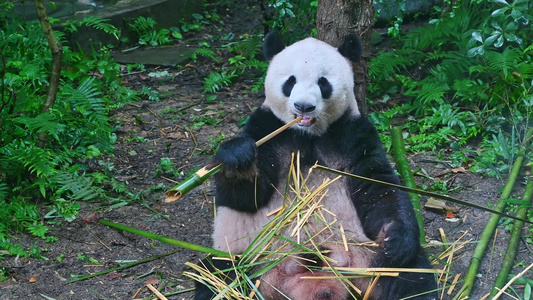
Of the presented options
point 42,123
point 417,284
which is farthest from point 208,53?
point 417,284

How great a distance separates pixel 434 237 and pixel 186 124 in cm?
319

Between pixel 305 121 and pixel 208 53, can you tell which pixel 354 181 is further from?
pixel 208 53

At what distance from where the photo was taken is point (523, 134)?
5.81 meters

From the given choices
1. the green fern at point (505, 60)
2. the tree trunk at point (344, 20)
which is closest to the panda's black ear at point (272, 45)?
the tree trunk at point (344, 20)

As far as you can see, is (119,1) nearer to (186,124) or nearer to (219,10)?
(219,10)

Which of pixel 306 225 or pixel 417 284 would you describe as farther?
pixel 306 225

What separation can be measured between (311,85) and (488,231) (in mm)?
1847

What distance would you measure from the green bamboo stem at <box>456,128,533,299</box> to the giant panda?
452 mm

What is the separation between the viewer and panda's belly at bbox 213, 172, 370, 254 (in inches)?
162

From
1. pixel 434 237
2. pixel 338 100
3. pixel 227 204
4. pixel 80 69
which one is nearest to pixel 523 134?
pixel 434 237

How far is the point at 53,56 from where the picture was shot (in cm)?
583

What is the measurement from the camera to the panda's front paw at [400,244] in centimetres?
384

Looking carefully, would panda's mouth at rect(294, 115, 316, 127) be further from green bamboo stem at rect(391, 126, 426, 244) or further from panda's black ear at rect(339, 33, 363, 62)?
green bamboo stem at rect(391, 126, 426, 244)

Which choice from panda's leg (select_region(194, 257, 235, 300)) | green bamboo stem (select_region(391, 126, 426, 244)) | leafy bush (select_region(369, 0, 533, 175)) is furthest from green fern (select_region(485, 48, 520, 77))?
panda's leg (select_region(194, 257, 235, 300))
